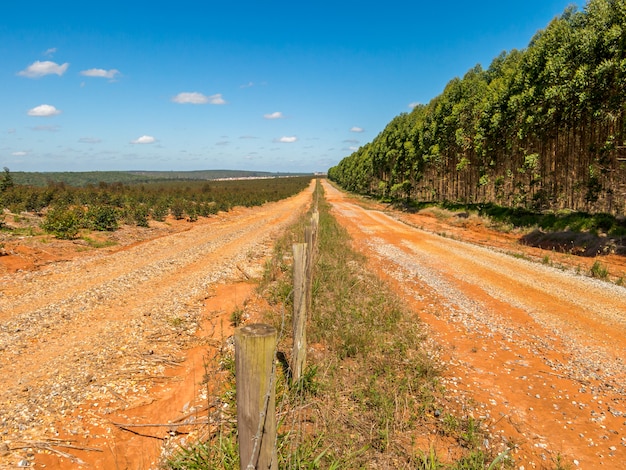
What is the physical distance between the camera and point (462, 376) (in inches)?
197

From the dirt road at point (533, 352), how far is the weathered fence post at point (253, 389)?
103 inches

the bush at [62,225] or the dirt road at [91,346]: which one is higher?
the bush at [62,225]

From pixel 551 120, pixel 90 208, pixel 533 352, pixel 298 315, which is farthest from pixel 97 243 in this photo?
pixel 551 120

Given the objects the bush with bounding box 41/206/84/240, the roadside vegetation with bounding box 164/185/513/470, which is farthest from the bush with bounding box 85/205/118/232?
the roadside vegetation with bounding box 164/185/513/470

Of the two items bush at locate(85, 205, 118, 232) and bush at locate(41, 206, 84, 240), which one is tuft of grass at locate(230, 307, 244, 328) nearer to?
bush at locate(41, 206, 84, 240)

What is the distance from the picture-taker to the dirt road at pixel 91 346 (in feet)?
12.1

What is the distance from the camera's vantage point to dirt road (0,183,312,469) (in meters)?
3.69

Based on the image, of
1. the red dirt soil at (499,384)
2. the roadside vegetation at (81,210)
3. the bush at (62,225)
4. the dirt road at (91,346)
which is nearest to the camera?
the red dirt soil at (499,384)

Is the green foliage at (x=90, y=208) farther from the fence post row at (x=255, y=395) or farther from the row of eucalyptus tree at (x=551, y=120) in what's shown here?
the row of eucalyptus tree at (x=551, y=120)

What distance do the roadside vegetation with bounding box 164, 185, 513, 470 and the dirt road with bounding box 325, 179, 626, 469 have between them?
265mm

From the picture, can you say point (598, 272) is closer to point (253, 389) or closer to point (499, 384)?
point (499, 384)

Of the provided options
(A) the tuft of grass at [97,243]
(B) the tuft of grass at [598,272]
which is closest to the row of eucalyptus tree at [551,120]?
(B) the tuft of grass at [598,272]

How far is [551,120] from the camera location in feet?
59.8

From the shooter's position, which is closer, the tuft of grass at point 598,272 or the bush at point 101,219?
the tuft of grass at point 598,272
